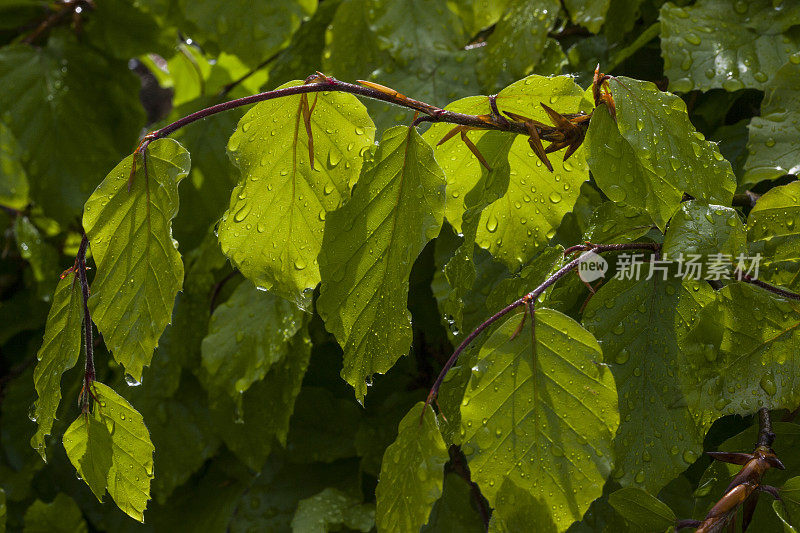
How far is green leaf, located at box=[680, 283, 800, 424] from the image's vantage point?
0.48m

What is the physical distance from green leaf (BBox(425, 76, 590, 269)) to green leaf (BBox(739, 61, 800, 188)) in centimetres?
15

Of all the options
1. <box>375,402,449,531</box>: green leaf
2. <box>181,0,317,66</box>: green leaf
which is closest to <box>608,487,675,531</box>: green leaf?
<box>375,402,449,531</box>: green leaf

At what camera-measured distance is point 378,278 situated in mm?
473

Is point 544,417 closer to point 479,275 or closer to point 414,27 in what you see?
point 479,275

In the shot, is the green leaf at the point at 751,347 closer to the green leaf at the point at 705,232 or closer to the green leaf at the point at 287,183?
the green leaf at the point at 705,232

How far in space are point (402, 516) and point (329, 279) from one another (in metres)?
0.17

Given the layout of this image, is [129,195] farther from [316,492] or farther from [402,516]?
[316,492]

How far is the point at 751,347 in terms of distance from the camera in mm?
480

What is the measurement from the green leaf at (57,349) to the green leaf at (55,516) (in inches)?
28.1

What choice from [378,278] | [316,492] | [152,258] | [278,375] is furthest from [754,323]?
[316,492]

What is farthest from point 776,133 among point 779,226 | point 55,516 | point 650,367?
point 55,516

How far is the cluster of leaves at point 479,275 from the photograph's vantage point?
446 millimetres

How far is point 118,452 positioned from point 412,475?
8.7 inches

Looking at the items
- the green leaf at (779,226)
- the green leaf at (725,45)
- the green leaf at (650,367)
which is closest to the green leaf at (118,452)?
the green leaf at (650,367)
